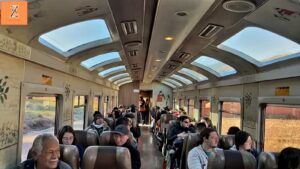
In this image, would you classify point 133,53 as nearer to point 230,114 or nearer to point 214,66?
point 214,66

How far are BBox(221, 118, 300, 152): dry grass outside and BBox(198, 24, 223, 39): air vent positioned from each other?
1.75 metres

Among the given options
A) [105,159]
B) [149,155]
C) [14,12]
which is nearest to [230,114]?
[149,155]

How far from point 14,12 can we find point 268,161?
253 centimetres

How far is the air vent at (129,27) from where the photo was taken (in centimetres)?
428

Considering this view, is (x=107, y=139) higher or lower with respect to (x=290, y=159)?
lower

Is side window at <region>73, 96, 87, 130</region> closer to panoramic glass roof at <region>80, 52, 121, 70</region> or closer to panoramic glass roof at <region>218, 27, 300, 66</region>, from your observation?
panoramic glass roof at <region>80, 52, 121, 70</region>

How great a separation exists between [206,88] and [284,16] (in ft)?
24.1

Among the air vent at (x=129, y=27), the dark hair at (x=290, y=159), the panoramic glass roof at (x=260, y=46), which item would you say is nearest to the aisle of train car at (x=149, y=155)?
the panoramic glass roof at (x=260, y=46)

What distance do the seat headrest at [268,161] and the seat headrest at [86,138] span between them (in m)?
2.87

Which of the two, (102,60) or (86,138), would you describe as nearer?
(86,138)

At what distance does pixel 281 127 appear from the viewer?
5207 mm

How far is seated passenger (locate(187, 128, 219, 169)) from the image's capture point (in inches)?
145

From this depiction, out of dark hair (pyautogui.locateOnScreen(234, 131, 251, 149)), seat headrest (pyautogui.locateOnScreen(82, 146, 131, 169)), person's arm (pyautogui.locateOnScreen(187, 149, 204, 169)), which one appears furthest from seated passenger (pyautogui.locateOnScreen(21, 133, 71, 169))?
dark hair (pyautogui.locateOnScreen(234, 131, 251, 149))

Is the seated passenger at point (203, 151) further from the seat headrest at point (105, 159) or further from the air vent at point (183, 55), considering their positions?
the air vent at point (183, 55)
